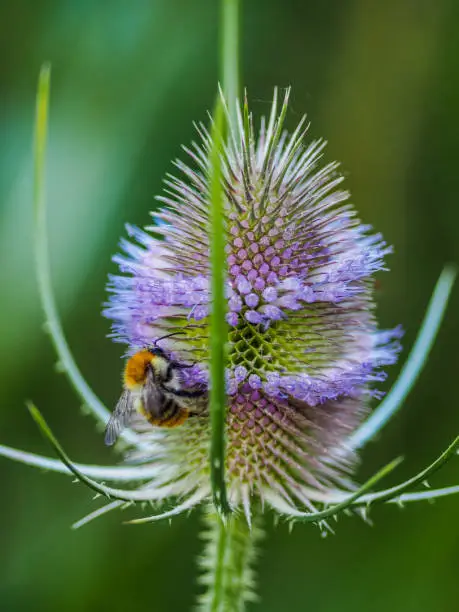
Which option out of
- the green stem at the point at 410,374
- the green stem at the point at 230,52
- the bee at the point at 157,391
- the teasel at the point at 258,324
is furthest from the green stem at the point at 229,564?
the green stem at the point at 230,52

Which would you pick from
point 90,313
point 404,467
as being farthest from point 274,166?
point 404,467

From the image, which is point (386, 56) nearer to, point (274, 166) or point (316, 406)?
point (274, 166)

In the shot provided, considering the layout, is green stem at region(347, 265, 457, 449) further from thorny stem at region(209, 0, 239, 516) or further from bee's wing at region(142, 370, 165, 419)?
thorny stem at region(209, 0, 239, 516)

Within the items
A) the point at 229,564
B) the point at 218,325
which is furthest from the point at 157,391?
the point at 218,325

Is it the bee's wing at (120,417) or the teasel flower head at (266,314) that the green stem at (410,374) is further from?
the bee's wing at (120,417)

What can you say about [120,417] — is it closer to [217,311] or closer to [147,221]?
[217,311]

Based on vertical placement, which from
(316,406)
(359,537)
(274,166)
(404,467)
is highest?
(274,166)
